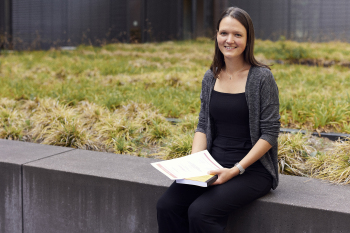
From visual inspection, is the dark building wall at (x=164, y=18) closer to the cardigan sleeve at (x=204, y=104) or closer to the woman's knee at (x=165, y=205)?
the cardigan sleeve at (x=204, y=104)

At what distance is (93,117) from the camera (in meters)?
4.29

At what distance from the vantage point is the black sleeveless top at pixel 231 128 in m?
2.17

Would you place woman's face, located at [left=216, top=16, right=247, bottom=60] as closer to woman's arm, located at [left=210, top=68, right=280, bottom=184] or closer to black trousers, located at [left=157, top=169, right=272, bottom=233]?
woman's arm, located at [left=210, top=68, right=280, bottom=184]

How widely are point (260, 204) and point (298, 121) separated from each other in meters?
2.09

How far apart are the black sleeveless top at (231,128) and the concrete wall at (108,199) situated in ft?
0.92

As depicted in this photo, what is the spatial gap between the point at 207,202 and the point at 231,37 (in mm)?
954

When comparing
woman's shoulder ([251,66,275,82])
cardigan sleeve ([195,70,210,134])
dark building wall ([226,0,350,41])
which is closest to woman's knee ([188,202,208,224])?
cardigan sleeve ([195,70,210,134])

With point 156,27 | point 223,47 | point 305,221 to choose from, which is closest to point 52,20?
point 156,27

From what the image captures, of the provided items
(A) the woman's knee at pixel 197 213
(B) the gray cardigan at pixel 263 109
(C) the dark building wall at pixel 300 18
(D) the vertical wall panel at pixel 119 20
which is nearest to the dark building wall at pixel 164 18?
(D) the vertical wall panel at pixel 119 20

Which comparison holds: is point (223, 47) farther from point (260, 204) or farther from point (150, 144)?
point (150, 144)

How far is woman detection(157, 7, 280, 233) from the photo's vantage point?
1951 mm

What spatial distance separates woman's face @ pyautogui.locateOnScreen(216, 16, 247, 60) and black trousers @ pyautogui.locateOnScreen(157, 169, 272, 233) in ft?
2.37

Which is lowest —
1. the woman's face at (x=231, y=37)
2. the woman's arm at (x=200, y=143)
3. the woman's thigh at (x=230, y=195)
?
the woman's thigh at (x=230, y=195)

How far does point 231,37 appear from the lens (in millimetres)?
2125
